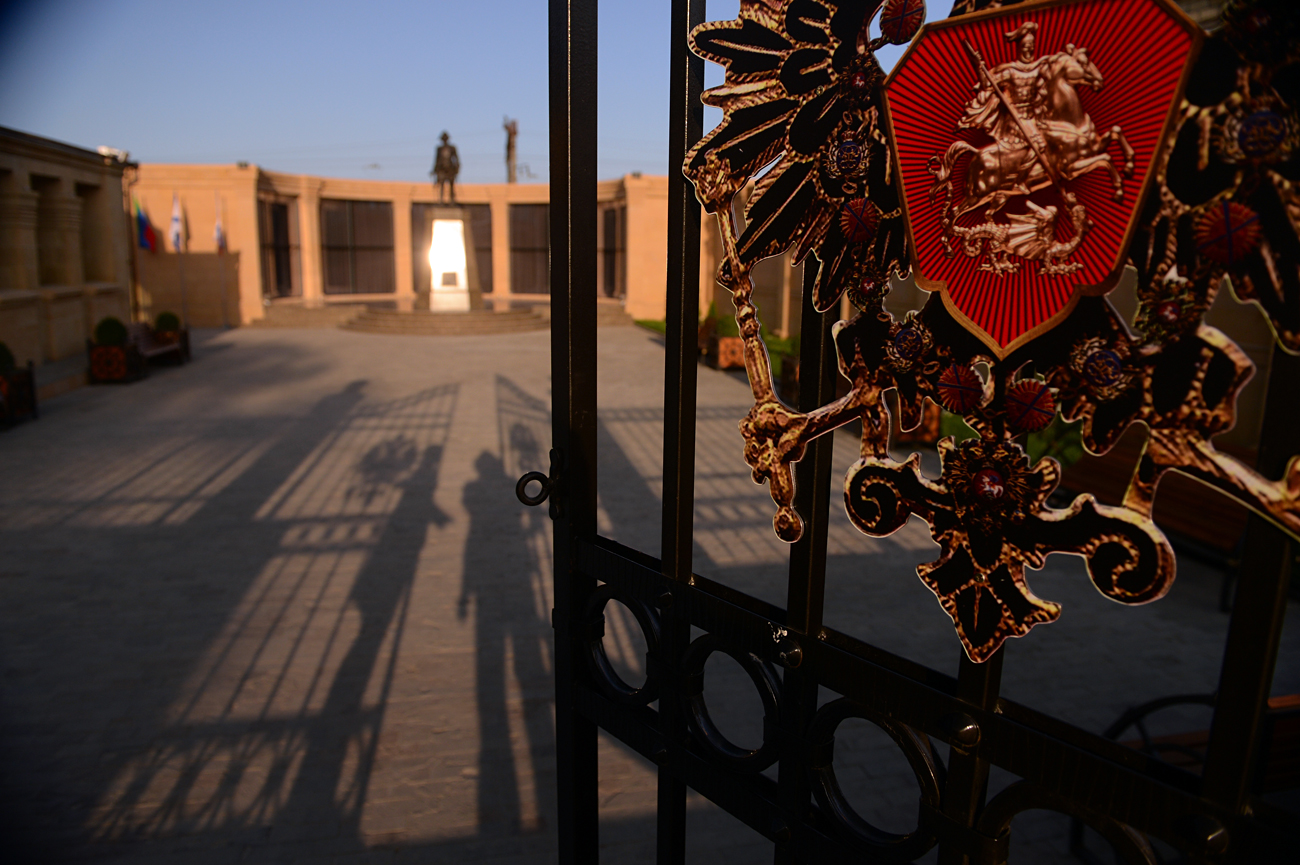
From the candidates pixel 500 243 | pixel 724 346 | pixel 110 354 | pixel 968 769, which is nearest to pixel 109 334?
pixel 110 354

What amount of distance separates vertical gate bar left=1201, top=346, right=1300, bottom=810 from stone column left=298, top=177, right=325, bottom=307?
33.1 metres

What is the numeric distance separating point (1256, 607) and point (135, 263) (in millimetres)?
29935

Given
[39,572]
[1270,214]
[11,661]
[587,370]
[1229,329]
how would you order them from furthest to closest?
1. [1229,329]
2. [39,572]
3. [11,661]
4. [587,370]
5. [1270,214]

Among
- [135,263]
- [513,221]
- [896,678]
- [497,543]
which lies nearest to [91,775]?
[497,543]

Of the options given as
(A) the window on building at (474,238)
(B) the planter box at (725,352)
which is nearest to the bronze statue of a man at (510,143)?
(A) the window on building at (474,238)

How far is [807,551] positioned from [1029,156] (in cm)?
72

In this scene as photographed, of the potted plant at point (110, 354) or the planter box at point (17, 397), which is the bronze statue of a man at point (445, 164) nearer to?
the potted plant at point (110, 354)

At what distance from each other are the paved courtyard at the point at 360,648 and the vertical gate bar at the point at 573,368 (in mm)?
2076

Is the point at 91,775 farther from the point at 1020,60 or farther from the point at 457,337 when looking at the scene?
the point at 457,337

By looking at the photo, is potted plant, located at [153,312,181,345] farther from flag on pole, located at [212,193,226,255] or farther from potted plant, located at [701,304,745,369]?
potted plant, located at [701,304,745,369]

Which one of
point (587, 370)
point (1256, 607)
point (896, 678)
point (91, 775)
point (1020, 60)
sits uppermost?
point (1020, 60)

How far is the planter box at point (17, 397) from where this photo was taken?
12547 mm

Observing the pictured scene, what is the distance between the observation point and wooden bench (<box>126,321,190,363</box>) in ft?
58.9

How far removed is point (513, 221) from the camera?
1387 inches
